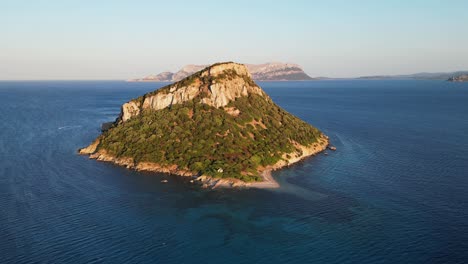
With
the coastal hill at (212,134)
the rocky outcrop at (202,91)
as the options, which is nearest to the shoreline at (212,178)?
the coastal hill at (212,134)

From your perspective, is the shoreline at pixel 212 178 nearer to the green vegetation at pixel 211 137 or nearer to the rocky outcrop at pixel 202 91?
the green vegetation at pixel 211 137

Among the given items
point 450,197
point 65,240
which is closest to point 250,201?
point 65,240

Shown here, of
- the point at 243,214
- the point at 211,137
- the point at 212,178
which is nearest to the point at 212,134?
the point at 211,137

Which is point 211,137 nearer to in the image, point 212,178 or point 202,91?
point 212,178

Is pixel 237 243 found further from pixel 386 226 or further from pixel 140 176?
pixel 140 176

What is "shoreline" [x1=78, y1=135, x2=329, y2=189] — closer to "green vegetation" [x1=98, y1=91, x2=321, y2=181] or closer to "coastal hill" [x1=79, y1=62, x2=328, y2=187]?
"coastal hill" [x1=79, y1=62, x2=328, y2=187]

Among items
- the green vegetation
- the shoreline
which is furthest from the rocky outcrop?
the shoreline
